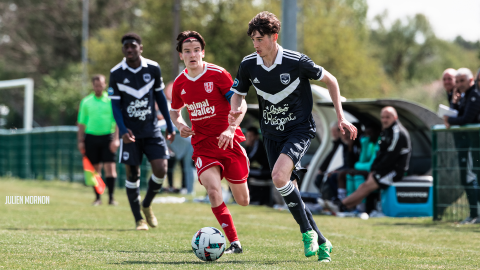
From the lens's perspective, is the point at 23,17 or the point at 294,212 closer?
the point at 294,212

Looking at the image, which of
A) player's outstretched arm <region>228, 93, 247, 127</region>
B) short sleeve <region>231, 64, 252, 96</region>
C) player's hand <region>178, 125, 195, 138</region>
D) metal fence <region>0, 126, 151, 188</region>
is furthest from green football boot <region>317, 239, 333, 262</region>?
metal fence <region>0, 126, 151, 188</region>

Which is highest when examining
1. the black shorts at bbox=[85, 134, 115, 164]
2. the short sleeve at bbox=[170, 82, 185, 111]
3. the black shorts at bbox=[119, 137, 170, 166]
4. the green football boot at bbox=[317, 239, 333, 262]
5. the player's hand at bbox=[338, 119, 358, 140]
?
the short sleeve at bbox=[170, 82, 185, 111]

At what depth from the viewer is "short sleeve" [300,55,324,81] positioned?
19.5 ft

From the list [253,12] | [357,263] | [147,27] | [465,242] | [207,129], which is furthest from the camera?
[147,27]

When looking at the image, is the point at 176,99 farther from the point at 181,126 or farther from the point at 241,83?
the point at 241,83

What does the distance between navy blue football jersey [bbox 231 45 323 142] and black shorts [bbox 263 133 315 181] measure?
0.06 m

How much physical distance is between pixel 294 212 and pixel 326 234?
2659 mm

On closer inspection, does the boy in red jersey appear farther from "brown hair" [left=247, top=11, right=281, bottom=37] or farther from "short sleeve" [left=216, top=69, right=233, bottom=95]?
"brown hair" [left=247, top=11, right=281, bottom=37]

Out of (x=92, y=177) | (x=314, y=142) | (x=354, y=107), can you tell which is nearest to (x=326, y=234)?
(x=354, y=107)

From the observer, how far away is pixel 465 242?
25.2 feet

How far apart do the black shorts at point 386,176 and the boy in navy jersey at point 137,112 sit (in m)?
4.40

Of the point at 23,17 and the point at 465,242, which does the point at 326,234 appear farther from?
the point at 23,17

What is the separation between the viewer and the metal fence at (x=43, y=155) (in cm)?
2067

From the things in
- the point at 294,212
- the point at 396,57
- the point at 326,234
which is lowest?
the point at 326,234
